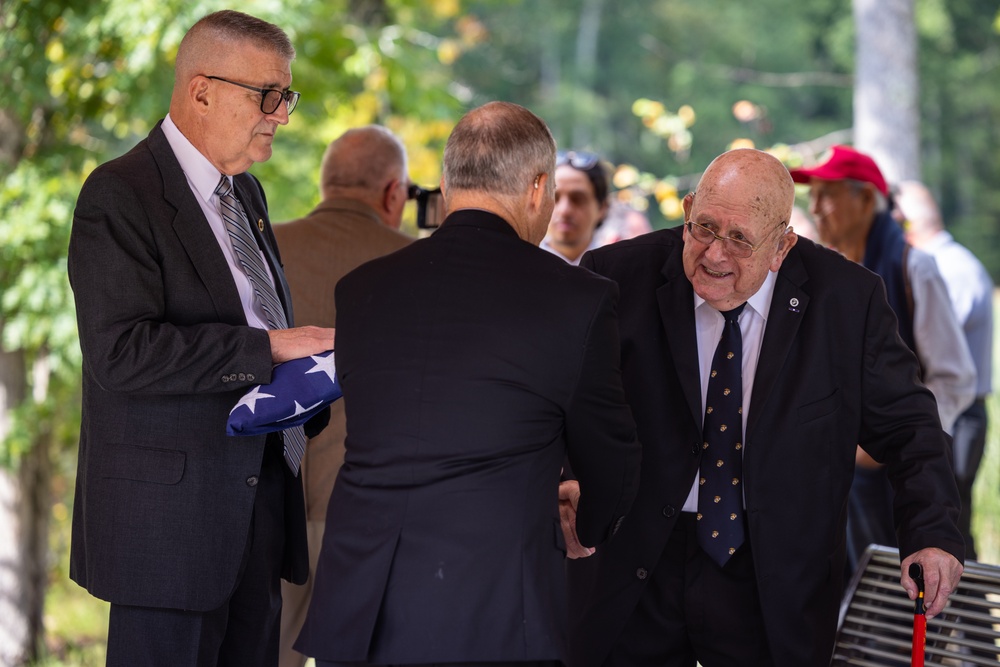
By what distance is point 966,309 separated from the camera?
5742 millimetres

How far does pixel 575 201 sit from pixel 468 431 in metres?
2.82

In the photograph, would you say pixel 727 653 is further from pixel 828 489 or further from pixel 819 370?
pixel 819 370

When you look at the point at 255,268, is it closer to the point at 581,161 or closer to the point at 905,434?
the point at 905,434

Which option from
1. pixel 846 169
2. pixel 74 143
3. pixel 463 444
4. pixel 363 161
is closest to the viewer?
pixel 463 444

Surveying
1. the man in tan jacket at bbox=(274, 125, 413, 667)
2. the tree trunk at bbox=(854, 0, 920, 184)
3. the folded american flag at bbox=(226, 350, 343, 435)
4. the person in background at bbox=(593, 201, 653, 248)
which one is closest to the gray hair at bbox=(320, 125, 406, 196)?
the man in tan jacket at bbox=(274, 125, 413, 667)

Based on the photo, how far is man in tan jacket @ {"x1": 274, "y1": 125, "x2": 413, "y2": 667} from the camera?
3885mm

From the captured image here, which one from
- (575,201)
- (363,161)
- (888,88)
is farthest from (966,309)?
(363,161)

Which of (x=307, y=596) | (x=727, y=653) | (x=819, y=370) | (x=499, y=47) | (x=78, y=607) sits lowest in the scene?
(x=78, y=607)

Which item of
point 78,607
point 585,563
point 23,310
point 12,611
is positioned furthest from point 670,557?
point 78,607

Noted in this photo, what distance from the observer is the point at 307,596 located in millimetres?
4105

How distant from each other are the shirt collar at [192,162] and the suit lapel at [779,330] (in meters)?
1.35

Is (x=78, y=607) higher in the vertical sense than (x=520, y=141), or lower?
lower

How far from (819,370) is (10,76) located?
3.92 m

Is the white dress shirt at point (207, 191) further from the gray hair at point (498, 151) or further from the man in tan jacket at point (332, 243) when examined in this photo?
the man in tan jacket at point (332, 243)
